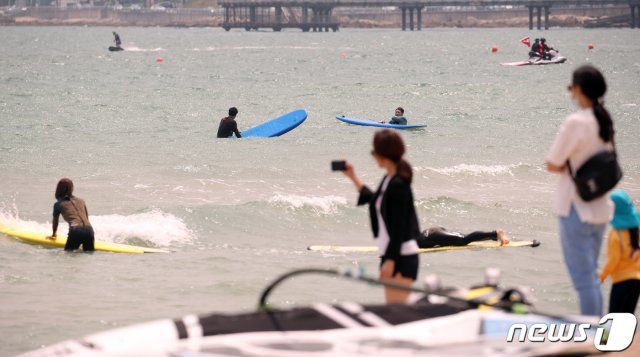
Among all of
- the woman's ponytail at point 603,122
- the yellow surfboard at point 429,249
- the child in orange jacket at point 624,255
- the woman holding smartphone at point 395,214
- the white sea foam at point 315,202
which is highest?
the woman's ponytail at point 603,122

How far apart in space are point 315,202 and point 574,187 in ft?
42.6

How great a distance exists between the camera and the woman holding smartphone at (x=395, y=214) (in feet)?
22.7

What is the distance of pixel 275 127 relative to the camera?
31844 mm

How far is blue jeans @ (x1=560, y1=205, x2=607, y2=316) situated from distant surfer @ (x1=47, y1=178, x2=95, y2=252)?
7.93 m

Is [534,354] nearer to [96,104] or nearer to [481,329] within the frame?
[481,329]

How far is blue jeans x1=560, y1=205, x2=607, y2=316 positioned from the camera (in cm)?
676

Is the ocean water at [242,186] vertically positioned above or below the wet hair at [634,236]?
below

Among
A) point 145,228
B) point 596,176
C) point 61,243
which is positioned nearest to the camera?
point 596,176

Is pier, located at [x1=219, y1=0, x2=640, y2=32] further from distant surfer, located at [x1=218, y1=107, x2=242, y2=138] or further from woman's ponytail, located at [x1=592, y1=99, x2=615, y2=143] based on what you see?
woman's ponytail, located at [x1=592, y1=99, x2=615, y2=143]

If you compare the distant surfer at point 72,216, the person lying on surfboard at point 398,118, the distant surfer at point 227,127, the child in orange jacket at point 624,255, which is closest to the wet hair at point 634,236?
the child in orange jacket at point 624,255

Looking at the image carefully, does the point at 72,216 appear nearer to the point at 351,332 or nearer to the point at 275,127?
the point at 351,332

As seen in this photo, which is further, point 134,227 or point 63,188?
point 134,227

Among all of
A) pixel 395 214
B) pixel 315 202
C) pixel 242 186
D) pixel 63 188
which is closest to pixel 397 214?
pixel 395 214

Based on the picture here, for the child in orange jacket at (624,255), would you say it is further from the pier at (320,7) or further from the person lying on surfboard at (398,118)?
the pier at (320,7)
